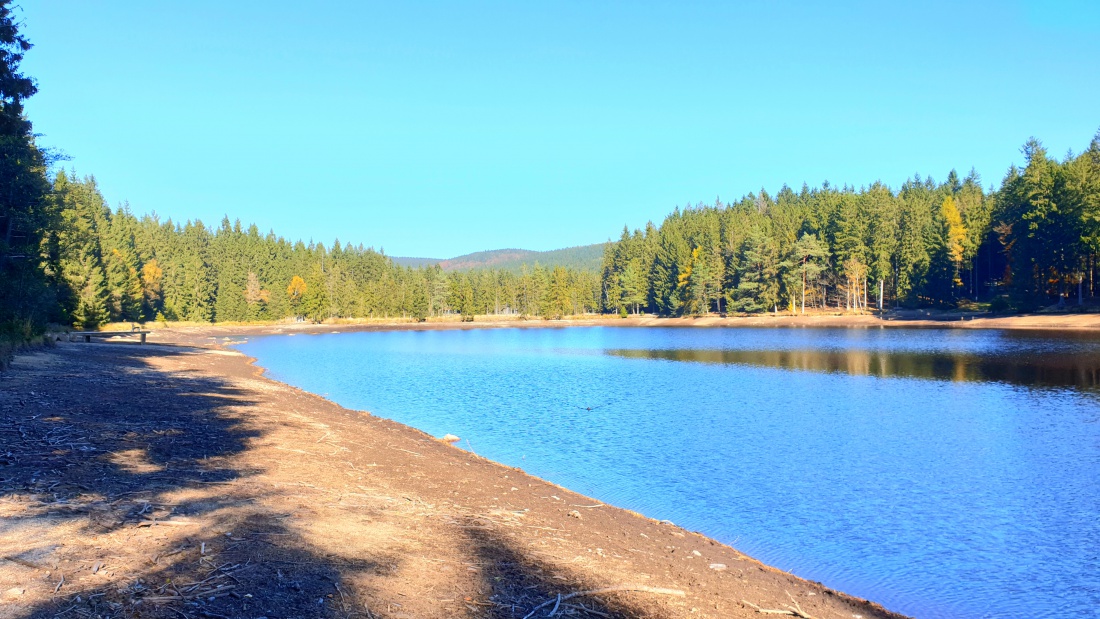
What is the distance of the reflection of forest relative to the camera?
34.8 metres

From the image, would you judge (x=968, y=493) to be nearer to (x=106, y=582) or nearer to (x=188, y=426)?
(x=106, y=582)

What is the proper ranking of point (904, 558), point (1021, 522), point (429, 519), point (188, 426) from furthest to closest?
1. point (188, 426)
2. point (1021, 522)
3. point (904, 558)
4. point (429, 519)

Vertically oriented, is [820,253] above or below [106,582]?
above

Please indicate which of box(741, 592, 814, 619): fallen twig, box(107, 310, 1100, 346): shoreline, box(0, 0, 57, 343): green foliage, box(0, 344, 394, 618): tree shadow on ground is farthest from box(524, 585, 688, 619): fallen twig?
box(107, 310, 1100, 346): shoreline

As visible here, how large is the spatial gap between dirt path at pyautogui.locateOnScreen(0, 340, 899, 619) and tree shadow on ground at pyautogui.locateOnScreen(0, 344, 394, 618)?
3 cm

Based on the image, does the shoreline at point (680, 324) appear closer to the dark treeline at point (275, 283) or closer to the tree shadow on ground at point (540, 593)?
the dark treeline at point (275, 283)

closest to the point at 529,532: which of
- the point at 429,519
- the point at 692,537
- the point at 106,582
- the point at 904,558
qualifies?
the point at 429,519

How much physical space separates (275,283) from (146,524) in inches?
5776

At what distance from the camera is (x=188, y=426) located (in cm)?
1509

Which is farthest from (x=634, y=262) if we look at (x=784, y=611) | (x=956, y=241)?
(x=784, y=611)

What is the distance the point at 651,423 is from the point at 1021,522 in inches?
508

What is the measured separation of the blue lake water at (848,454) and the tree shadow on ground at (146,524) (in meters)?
7.86

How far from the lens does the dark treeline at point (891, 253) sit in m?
72.6

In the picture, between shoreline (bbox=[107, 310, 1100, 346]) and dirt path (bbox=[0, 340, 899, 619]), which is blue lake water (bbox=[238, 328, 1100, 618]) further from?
shoreline (bbox=[107, 310, 1100, 346])
